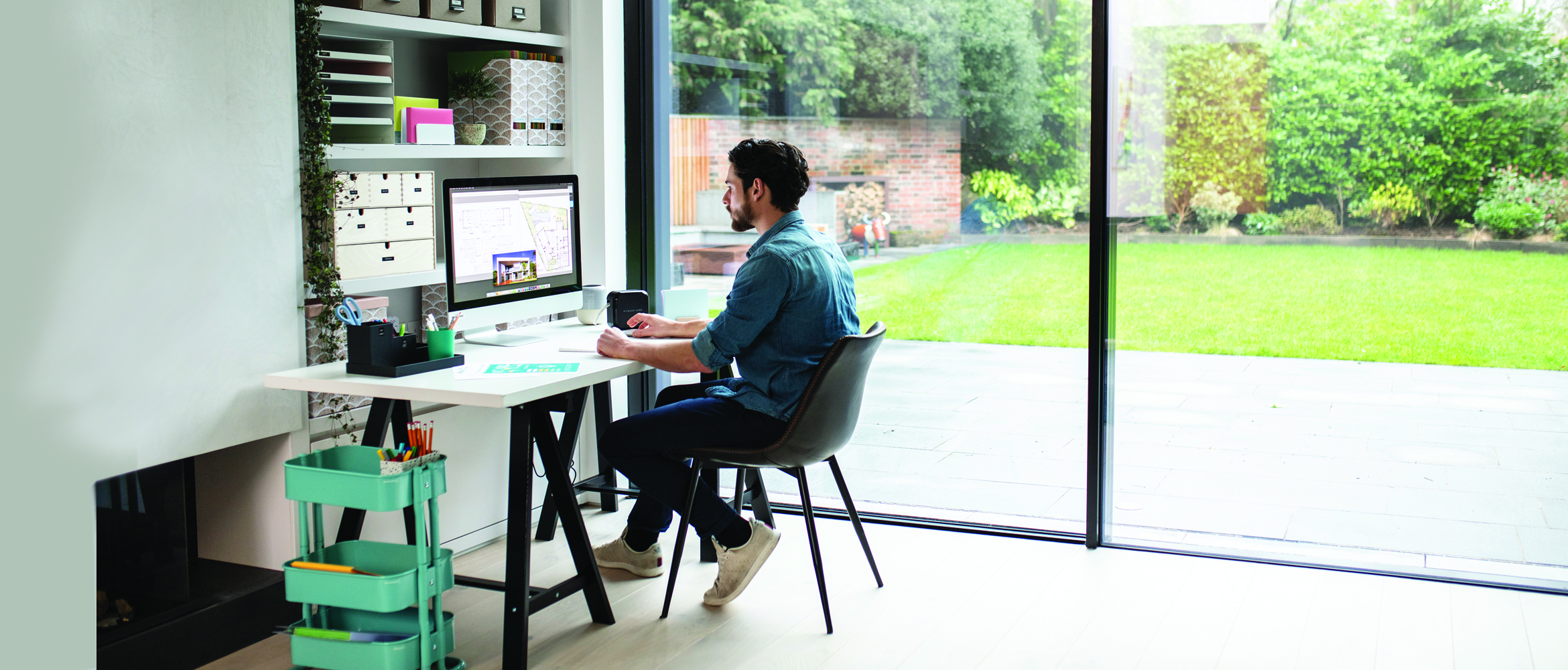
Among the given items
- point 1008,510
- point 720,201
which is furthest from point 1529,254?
point 720,201

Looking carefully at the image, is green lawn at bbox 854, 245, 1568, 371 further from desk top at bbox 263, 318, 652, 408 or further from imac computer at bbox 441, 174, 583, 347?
desk top at bbox 263, 318, 652, 408

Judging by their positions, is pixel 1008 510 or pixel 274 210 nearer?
pixel 274 210

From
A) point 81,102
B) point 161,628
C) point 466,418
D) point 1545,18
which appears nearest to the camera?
point 81,102

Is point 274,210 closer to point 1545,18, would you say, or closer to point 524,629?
point 524,629

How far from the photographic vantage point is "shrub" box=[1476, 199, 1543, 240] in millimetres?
3307

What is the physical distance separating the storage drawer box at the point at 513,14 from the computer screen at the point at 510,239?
59cm

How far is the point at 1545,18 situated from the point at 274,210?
10.9 ft

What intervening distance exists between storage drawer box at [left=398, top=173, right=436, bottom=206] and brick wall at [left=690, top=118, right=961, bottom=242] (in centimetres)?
122

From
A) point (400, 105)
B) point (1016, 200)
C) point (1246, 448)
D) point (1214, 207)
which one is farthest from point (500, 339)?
point (1246, 448)

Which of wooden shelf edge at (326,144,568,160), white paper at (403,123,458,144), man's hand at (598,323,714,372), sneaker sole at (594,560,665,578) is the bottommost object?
sneaker sole at (594,560,665,578)

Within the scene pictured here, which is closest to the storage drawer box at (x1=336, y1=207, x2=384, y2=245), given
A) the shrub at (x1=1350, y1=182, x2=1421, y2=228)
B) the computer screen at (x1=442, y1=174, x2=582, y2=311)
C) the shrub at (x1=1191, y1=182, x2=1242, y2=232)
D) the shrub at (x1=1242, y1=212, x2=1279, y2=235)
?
the computer screen at (x1=442, y1=174, x2=582, y2=311)

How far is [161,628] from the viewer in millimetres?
2750

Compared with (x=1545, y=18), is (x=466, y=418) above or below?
below

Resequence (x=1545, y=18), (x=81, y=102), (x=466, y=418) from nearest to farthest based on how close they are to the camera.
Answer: (x=81, y=102) → (x=1545, y=18) → (x=466, y=418)
